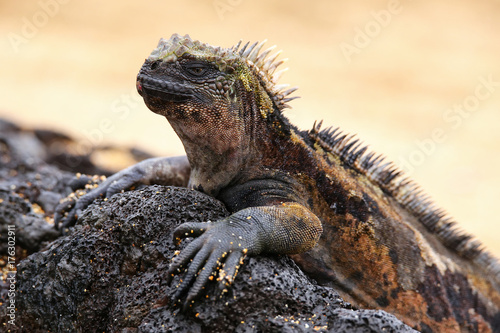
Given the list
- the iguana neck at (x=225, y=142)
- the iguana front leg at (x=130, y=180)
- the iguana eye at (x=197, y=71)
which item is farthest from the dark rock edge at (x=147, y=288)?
the iguana eye at (x=197, y=71)

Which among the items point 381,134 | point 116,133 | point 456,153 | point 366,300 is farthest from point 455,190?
point 366,300

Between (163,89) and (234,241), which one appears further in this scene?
(163,89)

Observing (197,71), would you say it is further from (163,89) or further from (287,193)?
(287,193)

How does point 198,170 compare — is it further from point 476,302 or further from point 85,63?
point 85,63

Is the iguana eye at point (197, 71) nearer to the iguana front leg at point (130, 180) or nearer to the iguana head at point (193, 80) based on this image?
the iguana head at point (193, 80)

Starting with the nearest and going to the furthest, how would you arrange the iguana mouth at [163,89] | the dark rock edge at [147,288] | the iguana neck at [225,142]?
1. the dark rock edge at [147,288]
2. the iguana mouth at [163,89]
3. the iguana neck at [225,142]

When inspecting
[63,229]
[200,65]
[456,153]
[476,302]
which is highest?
[456,153]

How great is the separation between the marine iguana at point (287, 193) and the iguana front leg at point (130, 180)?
0.04 ft

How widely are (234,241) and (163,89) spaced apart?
138 centimetres

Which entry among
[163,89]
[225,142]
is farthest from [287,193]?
[163,89]

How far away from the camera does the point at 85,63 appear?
16984 mm

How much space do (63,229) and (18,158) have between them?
2.68 meters

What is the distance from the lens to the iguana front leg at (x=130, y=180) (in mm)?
4672

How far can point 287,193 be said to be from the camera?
4281 millimetres
